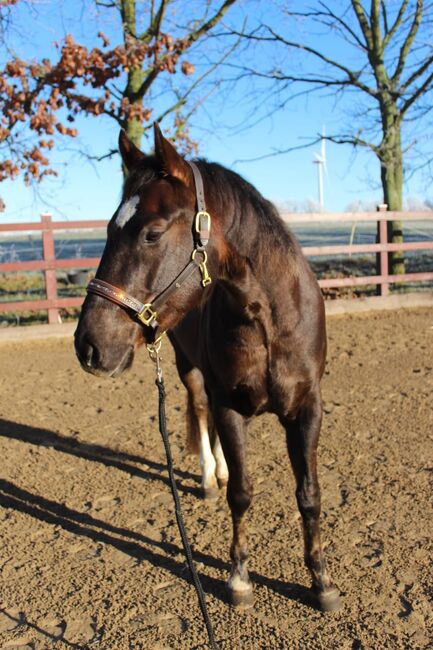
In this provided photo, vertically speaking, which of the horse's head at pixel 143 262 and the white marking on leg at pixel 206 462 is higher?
the horse's head at pixel 143 262

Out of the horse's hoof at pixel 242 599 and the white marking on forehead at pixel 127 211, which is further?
the horse's hoof at pixel 242 599

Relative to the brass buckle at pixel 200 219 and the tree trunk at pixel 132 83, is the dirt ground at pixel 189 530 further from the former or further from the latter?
the tree trunk at pixel 132 83

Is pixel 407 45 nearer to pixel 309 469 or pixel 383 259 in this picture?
pixel 383 259

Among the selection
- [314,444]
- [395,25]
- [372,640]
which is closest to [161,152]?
[314,444]

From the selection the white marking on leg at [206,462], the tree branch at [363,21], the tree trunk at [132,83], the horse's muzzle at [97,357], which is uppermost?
the tree branch at [363,21]

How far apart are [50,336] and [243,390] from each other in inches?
272

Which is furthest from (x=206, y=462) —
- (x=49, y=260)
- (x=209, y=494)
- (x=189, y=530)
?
(x=49, y=260)

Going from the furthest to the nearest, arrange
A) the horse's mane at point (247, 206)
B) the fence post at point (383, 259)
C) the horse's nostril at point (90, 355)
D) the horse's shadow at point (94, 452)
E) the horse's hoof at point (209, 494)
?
the fence post at point (383, 259) < the horse's shadow at point (94, 452) < the horse's hoof at point (209, 494) < the horse's mane at point (247, 206) < the horse's nostril at point (90, 355)

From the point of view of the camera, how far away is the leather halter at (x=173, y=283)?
6.33ft

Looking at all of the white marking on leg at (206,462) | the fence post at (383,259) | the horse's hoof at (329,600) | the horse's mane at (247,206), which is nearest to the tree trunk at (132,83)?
the fence post at (383,259)

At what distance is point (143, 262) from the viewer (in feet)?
6.45

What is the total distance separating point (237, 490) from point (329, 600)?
613mm

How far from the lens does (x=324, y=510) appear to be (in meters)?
3.31

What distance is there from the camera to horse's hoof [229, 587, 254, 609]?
8.25ft
